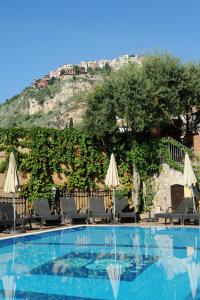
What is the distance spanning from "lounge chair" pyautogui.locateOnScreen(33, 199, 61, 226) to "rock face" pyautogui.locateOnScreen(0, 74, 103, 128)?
74653 millimetres

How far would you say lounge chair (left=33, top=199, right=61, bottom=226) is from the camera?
15.1 metres

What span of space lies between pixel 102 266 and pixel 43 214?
8014mm

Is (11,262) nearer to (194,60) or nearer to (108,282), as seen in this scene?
(108,282)

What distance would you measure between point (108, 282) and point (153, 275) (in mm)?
892

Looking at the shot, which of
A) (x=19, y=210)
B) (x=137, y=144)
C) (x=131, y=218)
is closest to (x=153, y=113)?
(x=137, y=144)

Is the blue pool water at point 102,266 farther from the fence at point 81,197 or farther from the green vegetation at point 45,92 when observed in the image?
the green vegetation at point 45,92

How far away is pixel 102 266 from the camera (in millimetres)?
7699

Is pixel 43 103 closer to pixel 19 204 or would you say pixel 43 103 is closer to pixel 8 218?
pixel 19 204

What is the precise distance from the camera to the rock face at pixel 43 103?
97750 millimetres

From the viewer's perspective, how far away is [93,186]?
62.8 ft

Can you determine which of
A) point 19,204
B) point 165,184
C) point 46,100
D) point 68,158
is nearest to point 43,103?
point 46,100

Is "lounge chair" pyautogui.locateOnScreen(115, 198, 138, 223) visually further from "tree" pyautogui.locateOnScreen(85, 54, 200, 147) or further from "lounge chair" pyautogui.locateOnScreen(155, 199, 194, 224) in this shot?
"tree" pyautogui.locateOnScreen(85, 54, 200, 147)

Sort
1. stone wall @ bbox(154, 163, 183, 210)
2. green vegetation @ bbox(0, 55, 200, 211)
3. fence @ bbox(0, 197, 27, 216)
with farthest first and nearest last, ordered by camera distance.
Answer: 1. stone wall @ bbox(154, 163, 183, 210)
2. green vegetation @ bbox(0, 55, 200, 211)
3. fence @ bbox(0, 197, 27, 216)

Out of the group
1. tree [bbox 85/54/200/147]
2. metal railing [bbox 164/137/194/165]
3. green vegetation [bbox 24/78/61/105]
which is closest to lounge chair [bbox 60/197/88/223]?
tree [bbox 85/54/200/147]
